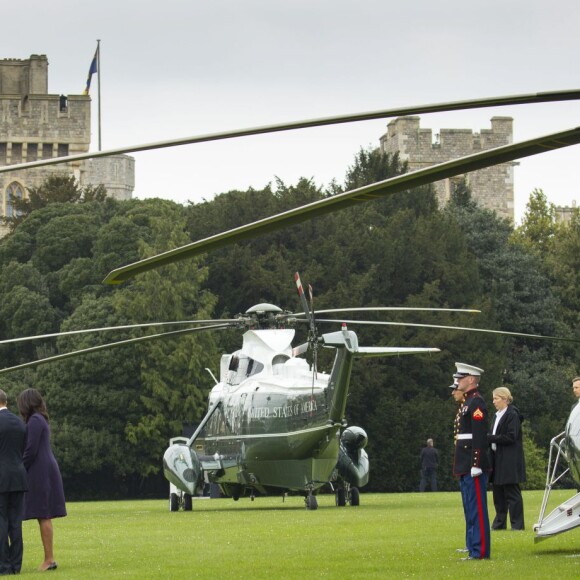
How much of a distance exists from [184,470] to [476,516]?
46.7 ft

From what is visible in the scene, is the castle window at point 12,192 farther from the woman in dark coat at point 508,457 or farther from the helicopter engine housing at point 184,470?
the woman in dark coat at point 508,457

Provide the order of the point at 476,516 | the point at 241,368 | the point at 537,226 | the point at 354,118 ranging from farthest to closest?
the point at 537,226 → the point at 241,368 → the point at 476,516 → the point at 354,118

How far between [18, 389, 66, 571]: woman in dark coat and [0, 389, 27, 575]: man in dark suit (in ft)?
0.80

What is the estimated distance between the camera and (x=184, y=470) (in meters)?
27.4

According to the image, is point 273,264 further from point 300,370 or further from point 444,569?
point 444,569

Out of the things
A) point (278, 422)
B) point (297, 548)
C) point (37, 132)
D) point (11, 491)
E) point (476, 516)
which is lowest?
point (297, 548)

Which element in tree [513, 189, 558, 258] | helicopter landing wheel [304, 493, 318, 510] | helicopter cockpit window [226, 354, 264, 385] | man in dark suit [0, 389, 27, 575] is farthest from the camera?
tree [513, 189, 558, 258]

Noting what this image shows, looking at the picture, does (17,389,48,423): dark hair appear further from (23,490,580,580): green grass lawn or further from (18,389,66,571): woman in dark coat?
(23,490,580,580): green grass lawn

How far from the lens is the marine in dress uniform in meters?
13.6

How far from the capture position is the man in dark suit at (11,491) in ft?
43.0

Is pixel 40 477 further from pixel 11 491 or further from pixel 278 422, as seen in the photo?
pixel 278 422

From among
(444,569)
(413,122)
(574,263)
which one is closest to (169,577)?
(444,569)

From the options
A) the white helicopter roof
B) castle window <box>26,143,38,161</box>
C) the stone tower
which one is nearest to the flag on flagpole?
castle window <box>26,143,38,161</box>

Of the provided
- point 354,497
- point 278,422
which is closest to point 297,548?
point 278,422
